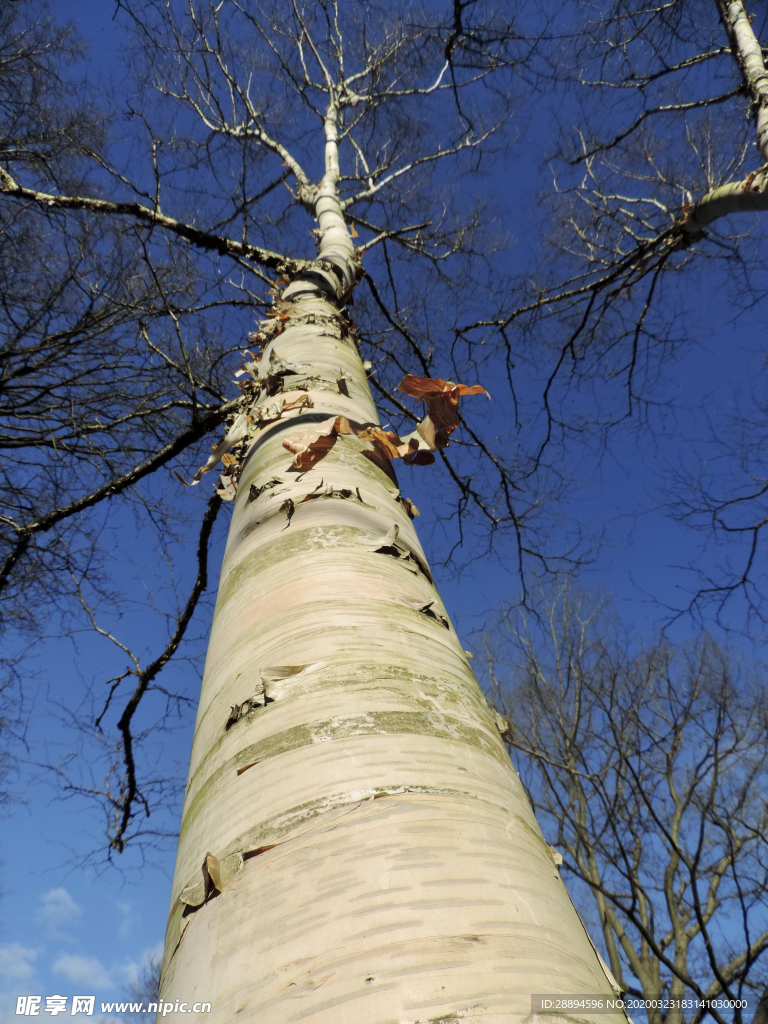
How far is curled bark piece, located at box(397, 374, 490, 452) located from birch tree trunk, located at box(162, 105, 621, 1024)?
558 mm

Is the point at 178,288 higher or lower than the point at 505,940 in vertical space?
higher

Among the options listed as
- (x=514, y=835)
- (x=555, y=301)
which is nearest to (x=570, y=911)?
(x=514, y=835)

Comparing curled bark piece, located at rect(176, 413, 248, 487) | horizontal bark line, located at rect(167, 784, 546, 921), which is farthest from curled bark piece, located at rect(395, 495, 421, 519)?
horizontal bark line, located at rect(167, 784, 546, 921)

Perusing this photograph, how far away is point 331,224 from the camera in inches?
148

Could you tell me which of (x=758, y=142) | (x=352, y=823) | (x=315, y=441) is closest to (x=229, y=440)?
(x=315, y=441)

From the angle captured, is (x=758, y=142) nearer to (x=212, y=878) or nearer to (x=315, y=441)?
(x=315, y=441)

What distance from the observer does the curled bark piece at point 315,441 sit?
1229 mm

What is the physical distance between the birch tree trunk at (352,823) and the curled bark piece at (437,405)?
22.0 inches

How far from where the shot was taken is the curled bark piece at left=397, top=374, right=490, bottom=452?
151 cm

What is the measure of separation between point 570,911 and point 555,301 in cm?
386

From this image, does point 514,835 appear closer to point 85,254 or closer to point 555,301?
point 555,301

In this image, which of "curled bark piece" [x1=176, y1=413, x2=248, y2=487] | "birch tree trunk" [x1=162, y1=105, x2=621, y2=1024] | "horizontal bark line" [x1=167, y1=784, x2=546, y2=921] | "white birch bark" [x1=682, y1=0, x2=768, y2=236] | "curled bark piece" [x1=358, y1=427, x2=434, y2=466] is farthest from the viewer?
"white birch bark" [x1=682, y1=0, x2=768, y2=236]

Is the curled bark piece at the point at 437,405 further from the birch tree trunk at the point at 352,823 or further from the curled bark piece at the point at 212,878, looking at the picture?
the curled bark piece at the point at 212,878

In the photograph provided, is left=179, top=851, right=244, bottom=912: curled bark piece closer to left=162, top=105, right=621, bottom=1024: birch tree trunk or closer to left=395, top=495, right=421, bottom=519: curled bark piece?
left=162, top=105, right=621, bottom=1024: birch tree trunk
